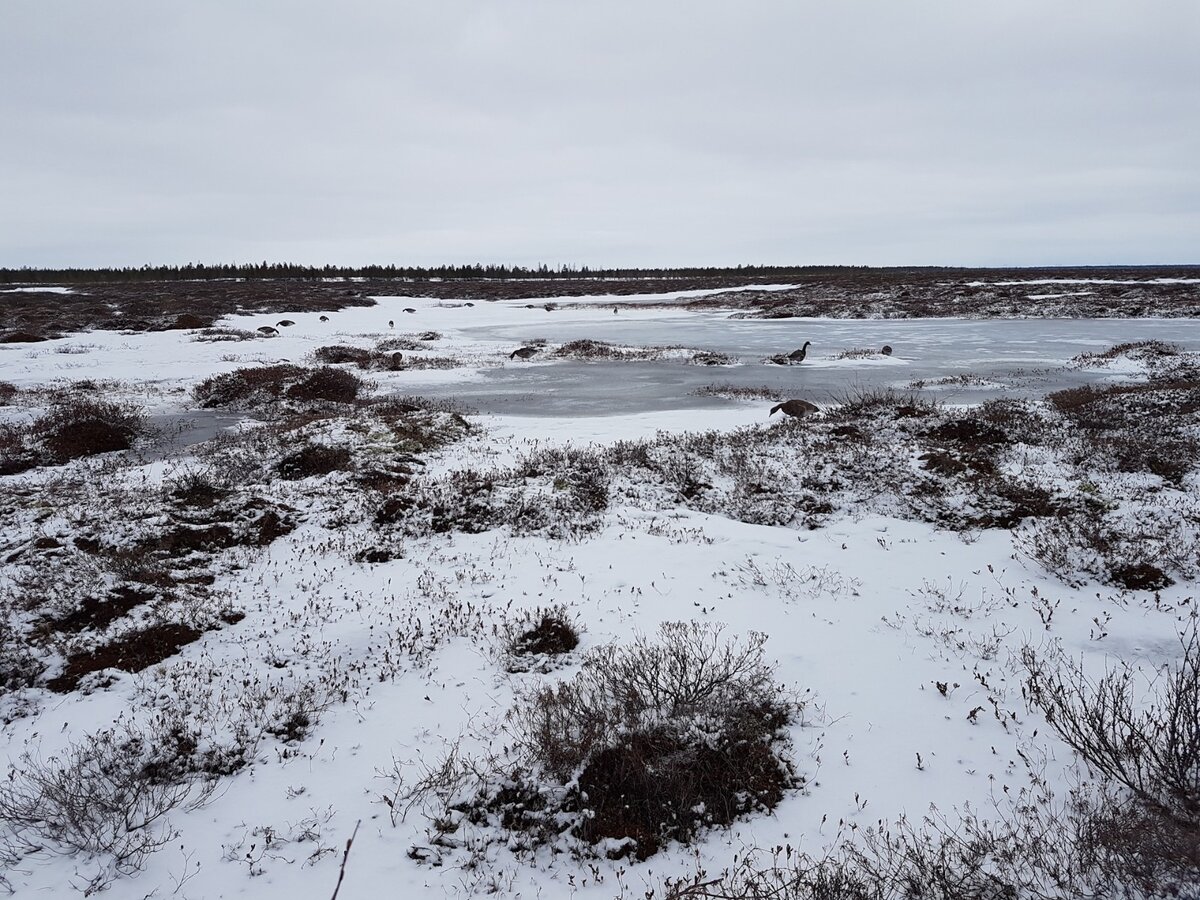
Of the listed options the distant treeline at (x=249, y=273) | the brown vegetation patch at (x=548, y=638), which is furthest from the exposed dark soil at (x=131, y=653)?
the distant treeline at (x=249, y=273)

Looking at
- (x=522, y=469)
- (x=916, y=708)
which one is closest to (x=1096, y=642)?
(x=916, y=708)

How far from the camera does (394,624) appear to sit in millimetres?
7207

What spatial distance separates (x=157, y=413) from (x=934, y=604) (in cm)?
2033

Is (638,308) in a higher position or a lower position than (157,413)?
higher

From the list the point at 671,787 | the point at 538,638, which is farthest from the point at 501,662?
the point at 671,787

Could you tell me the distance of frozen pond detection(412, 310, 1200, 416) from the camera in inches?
784

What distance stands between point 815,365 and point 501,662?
23.2m

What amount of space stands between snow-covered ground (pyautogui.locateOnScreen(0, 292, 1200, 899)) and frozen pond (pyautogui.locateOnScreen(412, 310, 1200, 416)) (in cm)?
747

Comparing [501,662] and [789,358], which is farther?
[789,358]

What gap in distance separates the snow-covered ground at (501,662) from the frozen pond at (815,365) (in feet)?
24.5

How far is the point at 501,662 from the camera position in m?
6.52

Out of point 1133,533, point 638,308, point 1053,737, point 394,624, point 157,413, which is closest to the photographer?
point 1053,737

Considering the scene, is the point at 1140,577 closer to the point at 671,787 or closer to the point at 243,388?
the point at 671,787

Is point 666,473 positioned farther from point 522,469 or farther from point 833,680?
point 833,680
